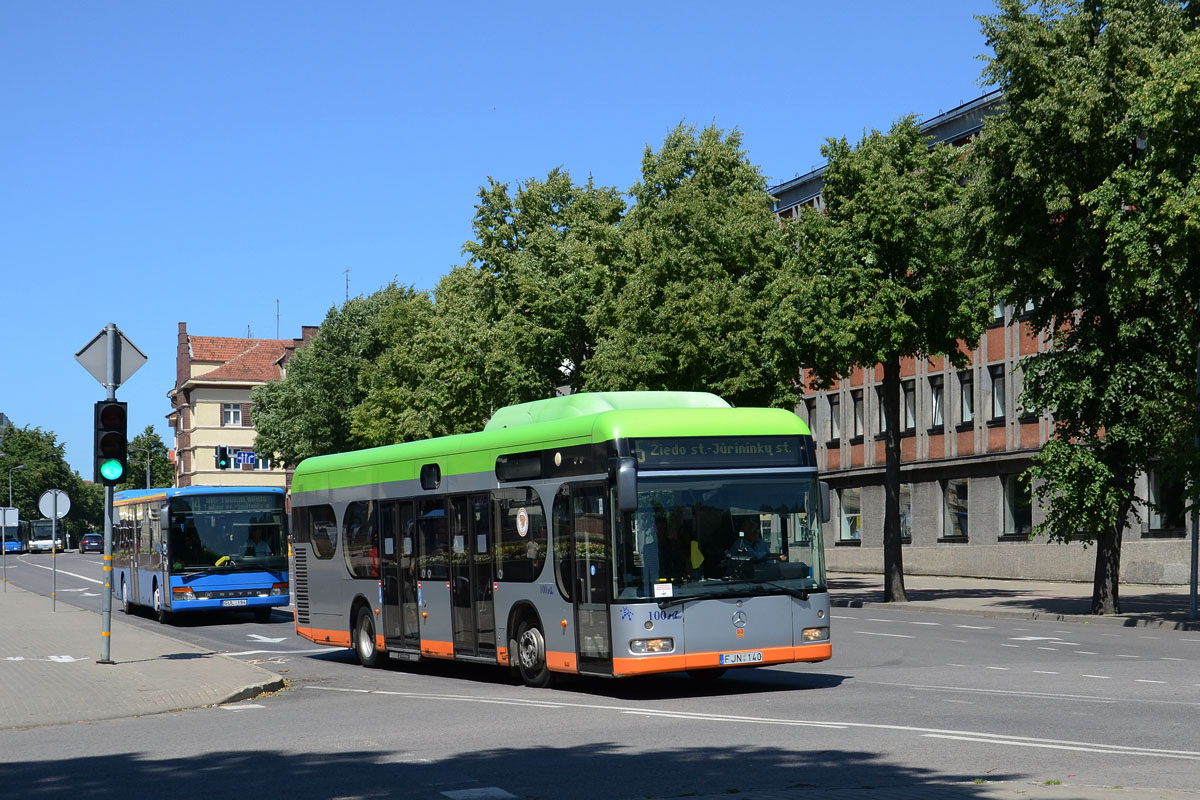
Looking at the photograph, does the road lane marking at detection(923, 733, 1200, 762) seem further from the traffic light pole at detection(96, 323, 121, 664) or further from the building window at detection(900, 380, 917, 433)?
the building window at detection(900, 380, 917, 433)

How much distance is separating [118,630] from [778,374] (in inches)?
627

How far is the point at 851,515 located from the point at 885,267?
24.1 metres

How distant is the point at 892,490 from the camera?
3650 centimetres

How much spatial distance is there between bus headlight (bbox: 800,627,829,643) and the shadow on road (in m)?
4.11

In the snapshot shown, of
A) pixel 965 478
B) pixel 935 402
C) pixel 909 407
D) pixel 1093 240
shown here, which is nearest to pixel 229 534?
pixel 1093 240

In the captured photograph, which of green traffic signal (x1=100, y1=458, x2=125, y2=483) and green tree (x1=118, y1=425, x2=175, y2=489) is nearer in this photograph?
green traffic signal (x1=100, y1=458, x2=125, y2=483)

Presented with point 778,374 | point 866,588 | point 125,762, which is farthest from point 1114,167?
point 125,762

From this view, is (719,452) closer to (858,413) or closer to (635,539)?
(635,539)

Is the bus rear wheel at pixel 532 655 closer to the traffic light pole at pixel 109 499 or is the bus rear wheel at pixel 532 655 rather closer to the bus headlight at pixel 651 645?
the bus headlight at pixel 651 645

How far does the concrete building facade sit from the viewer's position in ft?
142

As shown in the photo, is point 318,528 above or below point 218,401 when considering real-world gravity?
below

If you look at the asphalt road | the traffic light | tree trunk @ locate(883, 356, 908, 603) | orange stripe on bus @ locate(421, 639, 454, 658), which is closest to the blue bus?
the traffic light

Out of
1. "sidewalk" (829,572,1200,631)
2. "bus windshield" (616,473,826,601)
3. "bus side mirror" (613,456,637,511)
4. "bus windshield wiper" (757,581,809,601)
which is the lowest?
"sidewalk" (829,572,1200,631)

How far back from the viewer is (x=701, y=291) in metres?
38.5
